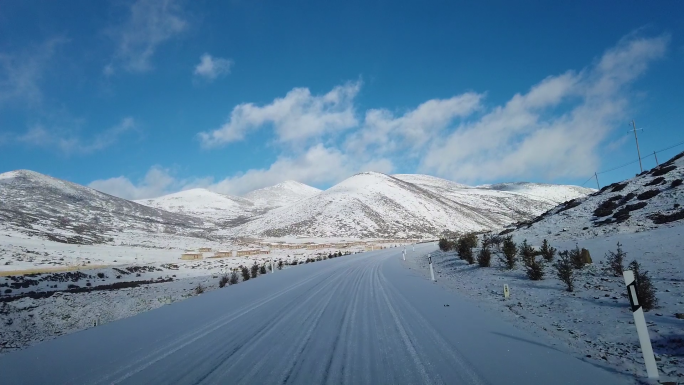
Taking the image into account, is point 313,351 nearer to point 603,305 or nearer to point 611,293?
point 603,305

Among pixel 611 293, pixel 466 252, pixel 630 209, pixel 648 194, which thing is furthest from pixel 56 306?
pixel 648 194

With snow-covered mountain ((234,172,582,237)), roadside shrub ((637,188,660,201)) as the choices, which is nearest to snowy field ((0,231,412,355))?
roadside shrub ((637,188,660,201))

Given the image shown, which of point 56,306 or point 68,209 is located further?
point 68,209

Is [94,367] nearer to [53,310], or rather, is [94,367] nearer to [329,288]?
[329,288]

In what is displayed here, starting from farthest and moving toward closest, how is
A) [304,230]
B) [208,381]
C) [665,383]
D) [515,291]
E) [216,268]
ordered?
[304,230], [216,268], [515,291], [208,381], [665,383]

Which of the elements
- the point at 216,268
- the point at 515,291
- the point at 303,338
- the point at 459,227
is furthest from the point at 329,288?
the point at 459,227

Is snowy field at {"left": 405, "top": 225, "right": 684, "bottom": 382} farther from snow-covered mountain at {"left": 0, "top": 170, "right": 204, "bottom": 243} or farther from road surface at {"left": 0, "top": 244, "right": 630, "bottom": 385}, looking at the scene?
snow-covered mountain at {"left": 0, "top": 170, "right": 204, "bottom": 243}
